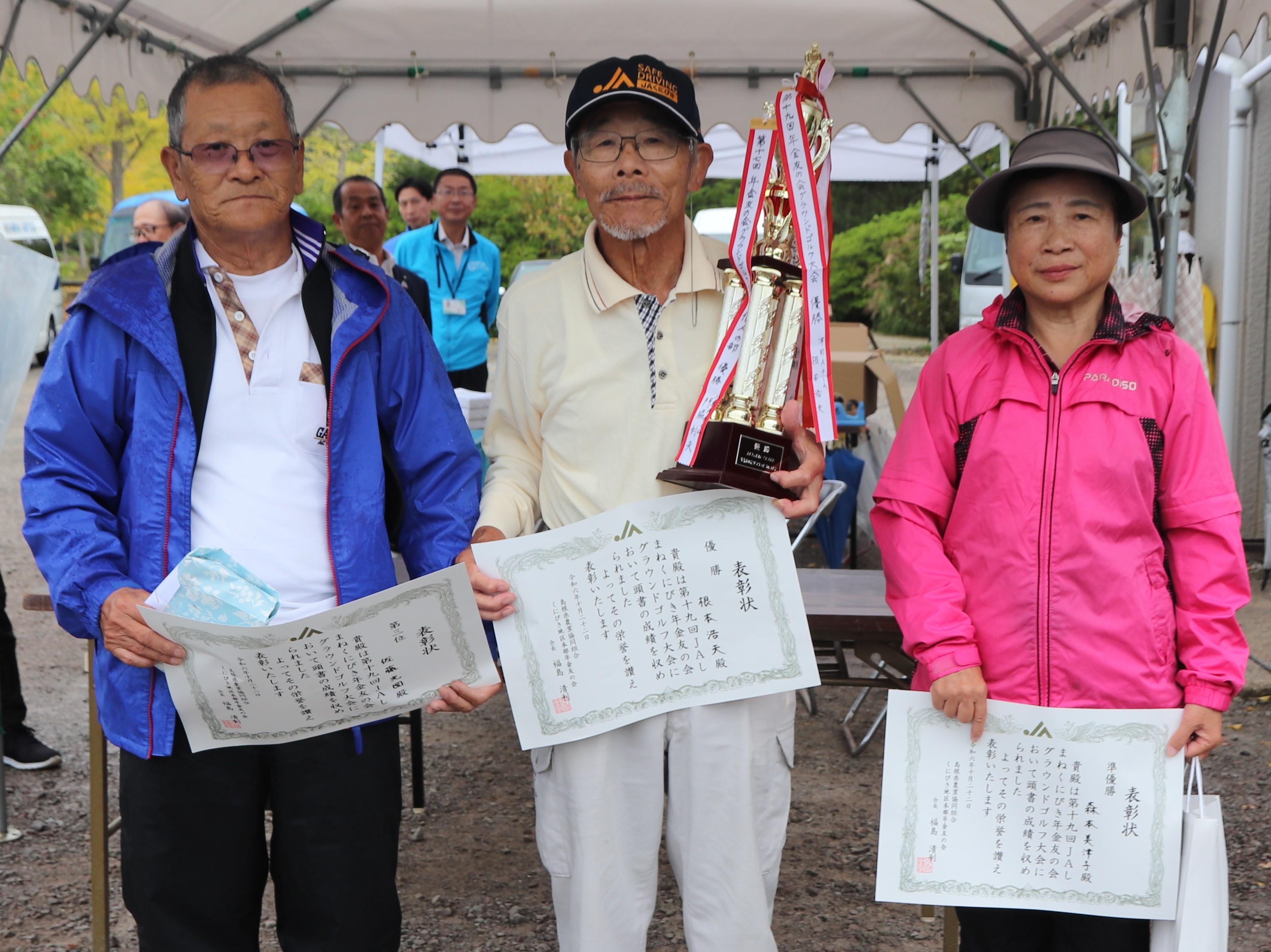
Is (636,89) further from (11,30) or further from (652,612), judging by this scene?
(11,30)

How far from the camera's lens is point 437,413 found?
1966 millimetres

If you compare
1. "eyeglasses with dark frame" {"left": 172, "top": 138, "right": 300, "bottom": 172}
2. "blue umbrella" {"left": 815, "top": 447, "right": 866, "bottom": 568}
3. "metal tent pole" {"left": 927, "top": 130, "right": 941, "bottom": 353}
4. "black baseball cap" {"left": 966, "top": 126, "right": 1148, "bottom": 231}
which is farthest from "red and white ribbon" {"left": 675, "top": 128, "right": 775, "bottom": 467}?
"metal tent pole" {"left": 927, "top": 130, "right": 941, "bottom": 353}

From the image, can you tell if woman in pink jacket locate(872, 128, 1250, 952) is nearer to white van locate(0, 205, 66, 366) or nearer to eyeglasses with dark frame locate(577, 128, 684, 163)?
eyeglasses with dark frame locate(577, 128, 684, 163)

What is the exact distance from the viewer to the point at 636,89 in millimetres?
1832

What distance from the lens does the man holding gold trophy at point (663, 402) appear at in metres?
1.87

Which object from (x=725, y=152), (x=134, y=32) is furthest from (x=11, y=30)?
(x=725, y=152)

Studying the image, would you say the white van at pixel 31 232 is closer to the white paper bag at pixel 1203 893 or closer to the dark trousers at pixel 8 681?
the dark trousers at pixel 8 681

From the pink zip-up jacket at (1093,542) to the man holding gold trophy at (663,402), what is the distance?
0.28m

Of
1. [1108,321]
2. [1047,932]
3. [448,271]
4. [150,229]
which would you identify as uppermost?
[448,271]

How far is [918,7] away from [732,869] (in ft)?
14.8

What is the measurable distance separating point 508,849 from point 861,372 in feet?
14.3

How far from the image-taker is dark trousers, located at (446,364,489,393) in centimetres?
703

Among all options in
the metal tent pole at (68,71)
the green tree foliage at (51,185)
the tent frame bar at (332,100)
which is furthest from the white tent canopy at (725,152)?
the green tree foliage at (51,185)

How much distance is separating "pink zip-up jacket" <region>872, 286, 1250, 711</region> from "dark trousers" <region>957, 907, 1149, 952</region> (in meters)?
0.40
